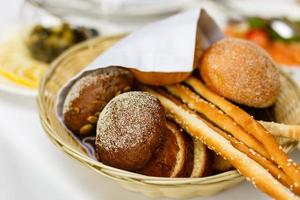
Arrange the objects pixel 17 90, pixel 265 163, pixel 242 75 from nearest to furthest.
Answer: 1. pixel 265 163
2. pixel 242 75
3. pixel 17 90

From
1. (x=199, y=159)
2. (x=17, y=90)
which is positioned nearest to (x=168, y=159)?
(x=199, y=159)

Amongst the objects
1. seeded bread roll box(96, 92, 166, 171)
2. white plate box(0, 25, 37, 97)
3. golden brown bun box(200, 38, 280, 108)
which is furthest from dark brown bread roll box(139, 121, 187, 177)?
white plate box(0, 25, 37, 97)

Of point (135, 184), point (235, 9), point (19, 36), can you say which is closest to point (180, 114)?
point (135, 184)

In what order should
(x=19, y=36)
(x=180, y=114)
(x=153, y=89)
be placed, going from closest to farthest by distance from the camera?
(x=180, y=114) < (x=153, y=89) < (x=19, y=36)

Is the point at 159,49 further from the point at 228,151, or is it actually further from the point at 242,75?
the point at 228,151

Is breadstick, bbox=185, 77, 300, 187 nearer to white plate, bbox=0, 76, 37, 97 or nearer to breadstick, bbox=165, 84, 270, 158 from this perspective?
breadstick, bbox=165, 84, 270, 158

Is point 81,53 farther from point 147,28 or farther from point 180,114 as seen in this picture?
point 180,114
